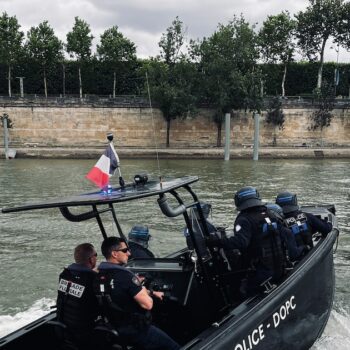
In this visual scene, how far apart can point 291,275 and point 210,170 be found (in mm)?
24268

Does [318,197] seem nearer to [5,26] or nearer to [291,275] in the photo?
[291,275]

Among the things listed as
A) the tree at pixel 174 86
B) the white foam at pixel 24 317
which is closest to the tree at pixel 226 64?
the tree at pixel 174 86

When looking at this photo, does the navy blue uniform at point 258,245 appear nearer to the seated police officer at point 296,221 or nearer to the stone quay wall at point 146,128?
the seated police officer at point 296,221

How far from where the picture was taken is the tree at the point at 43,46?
51.4 meters

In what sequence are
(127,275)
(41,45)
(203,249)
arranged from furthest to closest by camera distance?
(41,45) → (203,249) → (127,275)

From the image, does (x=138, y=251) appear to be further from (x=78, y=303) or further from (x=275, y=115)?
(x=275, y=115)

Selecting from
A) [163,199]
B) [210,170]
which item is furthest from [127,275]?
[210,170]

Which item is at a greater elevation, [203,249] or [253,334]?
[203,249]

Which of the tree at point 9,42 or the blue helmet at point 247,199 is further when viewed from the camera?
the tree at point 9,42

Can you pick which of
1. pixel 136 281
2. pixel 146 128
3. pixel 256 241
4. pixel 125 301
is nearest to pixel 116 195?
pixel 136 281

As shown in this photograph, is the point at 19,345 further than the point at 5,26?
No

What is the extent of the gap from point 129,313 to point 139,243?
95.1 inches

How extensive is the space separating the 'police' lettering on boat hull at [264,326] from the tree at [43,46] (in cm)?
4945

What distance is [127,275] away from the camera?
3762mm
